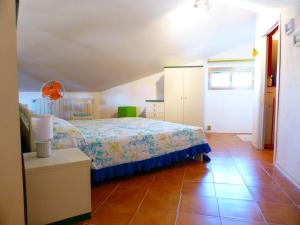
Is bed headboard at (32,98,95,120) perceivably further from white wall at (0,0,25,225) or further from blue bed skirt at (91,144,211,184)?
white wall at (0,0,25,225)

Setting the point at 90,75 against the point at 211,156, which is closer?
the point at 211,156

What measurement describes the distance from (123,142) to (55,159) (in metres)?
0.90

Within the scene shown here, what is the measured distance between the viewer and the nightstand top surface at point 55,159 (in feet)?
4.84

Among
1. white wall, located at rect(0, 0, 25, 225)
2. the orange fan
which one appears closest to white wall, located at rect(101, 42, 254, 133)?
the orange fan

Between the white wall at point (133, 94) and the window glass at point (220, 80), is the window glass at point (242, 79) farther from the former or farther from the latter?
the white wall at point (133, 94)

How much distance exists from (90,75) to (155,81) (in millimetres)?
1684

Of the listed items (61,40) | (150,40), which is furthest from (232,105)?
(61,40)

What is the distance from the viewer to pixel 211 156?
3316 millimetres

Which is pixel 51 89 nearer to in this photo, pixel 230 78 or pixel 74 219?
pixel 74 219

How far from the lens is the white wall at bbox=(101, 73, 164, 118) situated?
5723 mm

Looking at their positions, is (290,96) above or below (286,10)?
below

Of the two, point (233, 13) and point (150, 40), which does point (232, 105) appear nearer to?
point (233, 13)

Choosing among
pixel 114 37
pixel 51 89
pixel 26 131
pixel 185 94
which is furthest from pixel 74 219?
pixel 185 94

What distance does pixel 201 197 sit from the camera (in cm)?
200
